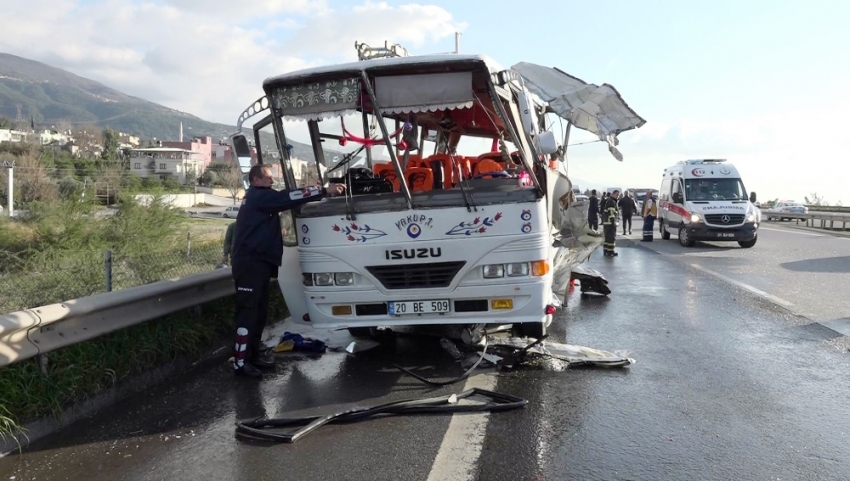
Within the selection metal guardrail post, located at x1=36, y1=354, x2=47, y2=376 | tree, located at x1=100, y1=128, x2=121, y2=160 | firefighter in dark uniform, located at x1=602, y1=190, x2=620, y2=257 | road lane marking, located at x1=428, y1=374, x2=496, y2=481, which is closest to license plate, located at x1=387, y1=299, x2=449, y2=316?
road lane marking, located at x1=428, y1=374, x2=496, y2=481

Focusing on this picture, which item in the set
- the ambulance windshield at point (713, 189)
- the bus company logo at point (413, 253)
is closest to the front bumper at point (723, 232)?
the ambulance windshield at point (713, 189)

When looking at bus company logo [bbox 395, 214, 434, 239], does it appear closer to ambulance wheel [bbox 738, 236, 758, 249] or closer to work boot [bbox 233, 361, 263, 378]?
work boot [bbox 233, 361, 263, 378]

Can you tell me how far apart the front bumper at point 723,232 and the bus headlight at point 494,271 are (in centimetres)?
1569

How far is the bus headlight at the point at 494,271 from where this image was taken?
6008 millimetres

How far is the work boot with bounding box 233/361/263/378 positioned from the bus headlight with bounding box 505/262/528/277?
2405 millimetres

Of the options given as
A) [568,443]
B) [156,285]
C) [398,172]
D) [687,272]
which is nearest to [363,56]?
[398,172]

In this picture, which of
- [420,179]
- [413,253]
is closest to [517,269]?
[413,253]

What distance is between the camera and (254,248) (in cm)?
613

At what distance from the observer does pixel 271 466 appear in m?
4.06

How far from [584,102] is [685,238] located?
443 inches

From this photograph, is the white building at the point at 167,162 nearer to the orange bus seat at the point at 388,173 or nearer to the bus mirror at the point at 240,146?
the orange bus seat at the point at 388,173

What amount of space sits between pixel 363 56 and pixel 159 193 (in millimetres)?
6545

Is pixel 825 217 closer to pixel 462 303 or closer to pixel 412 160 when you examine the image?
pixel 412 160

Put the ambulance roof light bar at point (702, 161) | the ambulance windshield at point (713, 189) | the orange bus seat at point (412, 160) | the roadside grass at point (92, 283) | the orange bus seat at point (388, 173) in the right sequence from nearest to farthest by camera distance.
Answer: the roadside grass at point (92, 283) < the orange bus seat at point (388, 173) < the orange bus seat at point (412, 160) < the ambulance windshield at point (713, 189) < the ambulance roof light bar at point (702, 161)
